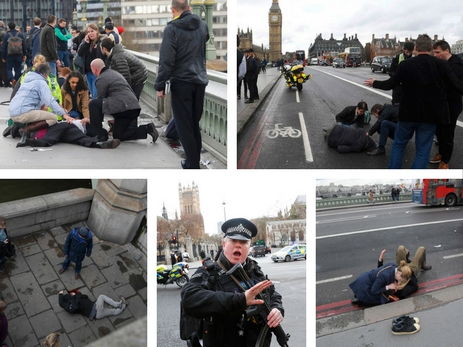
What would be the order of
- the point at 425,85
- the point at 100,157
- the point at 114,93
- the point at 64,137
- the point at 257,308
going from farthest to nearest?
1. the point at 114,93
2. the point at 64,137
3. the point at 100,157
4. the point at 425,85
5. the point at 257,308

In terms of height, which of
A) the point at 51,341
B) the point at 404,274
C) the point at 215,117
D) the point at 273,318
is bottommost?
the point at 51,341

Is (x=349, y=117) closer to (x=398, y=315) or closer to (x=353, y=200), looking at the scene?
(x=353, y=200)

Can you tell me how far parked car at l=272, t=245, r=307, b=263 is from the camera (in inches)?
168

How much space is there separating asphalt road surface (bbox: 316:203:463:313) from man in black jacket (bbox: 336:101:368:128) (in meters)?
1.01

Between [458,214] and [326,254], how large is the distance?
1.24m

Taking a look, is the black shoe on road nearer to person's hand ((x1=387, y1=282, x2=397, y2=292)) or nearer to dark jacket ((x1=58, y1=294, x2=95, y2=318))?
person's hand ((x1=387, y1=282, x2=397, y2=292))

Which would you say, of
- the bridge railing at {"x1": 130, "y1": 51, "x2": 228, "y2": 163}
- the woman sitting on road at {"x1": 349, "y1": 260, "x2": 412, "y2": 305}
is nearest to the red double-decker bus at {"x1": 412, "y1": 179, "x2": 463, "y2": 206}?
the woman sitting on road at {"x1": 349, "y1": 260, "x2": 412, "y2": 305}

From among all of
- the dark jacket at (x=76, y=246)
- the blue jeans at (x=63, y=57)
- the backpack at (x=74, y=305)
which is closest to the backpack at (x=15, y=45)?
the blue jeans at (x=63, y=57)

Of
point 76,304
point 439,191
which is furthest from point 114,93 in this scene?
point 439,191

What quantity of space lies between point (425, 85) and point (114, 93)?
8.84 feet

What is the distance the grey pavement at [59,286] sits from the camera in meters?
4.84

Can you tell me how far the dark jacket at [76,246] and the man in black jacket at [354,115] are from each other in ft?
8.51

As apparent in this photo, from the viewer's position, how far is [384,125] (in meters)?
5.19

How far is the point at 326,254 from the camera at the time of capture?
15.5ft
